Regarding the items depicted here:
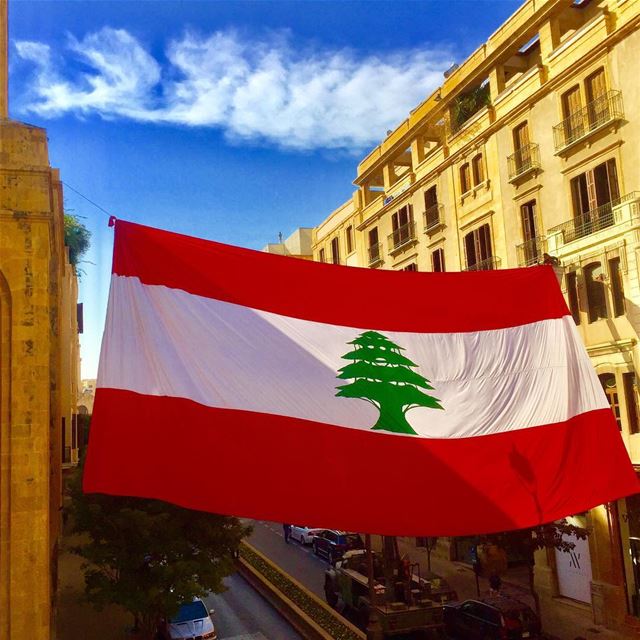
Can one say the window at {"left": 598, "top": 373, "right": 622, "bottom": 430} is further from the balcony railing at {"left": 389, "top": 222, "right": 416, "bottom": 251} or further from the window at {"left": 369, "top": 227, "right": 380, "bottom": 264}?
the window at {"left": 369, "top": 227, "right": 380, "bottom": 264}

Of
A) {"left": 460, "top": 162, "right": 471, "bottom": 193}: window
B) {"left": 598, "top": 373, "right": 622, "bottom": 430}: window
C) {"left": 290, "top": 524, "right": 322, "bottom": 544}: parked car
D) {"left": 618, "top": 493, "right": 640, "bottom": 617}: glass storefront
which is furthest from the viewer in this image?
{"left": 290, "top": 524, "right": 322, "bottom": 544}: parked car

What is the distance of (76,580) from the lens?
26875 mm

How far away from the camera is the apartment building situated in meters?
20.8

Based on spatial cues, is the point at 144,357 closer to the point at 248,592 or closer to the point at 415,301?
the point at 415,301

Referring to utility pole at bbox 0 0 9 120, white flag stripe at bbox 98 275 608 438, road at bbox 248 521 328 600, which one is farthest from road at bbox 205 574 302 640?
white flag stripe at bbox 98 275 608 438

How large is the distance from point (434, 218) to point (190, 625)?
20138mm

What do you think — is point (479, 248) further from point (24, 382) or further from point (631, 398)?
point (24, 382)

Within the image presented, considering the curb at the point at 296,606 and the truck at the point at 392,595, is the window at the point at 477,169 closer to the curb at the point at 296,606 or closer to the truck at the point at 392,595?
the truck at the point at 392,595

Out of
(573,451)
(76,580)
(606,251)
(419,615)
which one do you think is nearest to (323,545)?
(76,580)

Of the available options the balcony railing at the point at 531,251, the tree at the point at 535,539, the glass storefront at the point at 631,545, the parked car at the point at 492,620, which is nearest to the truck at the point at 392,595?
the parked car at the point at 492,620

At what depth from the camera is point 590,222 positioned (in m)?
22.3

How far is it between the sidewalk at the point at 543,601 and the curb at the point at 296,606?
5.81 metres

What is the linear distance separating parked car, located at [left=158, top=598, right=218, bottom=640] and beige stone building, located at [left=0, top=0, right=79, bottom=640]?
861 centimetres

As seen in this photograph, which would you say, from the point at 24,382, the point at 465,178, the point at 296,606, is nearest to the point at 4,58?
A: the point at 24,382
